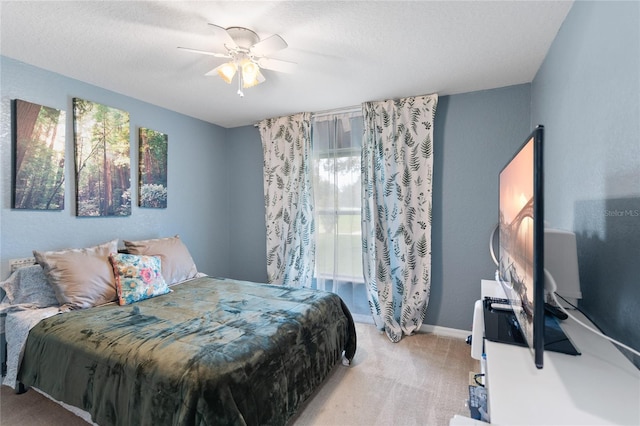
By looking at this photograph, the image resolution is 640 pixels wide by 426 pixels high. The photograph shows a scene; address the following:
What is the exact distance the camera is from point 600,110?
4.09 feet

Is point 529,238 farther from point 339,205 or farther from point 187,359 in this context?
point 339,205

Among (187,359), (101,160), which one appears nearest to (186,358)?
(187,359)

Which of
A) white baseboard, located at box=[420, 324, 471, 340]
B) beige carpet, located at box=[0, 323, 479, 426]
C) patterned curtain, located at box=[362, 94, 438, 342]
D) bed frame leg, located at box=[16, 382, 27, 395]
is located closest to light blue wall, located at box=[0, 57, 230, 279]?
bed frame leg, located at box=[16, 382, 27, 395]

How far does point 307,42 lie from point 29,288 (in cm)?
263

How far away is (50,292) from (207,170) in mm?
2111

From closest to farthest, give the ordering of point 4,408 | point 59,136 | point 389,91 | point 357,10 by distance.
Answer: point 357,10 < point 4,408 < point 59,136 < point 389,91

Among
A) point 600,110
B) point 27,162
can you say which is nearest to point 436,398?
point 600,110

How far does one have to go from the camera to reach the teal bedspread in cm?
131

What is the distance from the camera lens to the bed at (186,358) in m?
1.31

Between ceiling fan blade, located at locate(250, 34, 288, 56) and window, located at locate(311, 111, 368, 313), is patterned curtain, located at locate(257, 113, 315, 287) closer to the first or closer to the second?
window, located at locate(311, 111, 368, 313)

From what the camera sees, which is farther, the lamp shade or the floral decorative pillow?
the floral decorative pillow

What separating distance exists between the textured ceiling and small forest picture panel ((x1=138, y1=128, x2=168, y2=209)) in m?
0.44

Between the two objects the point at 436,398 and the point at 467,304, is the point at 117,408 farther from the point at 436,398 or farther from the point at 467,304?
the point at 467,304

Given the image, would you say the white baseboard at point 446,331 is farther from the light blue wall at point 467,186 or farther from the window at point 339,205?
the window at point 339,205
